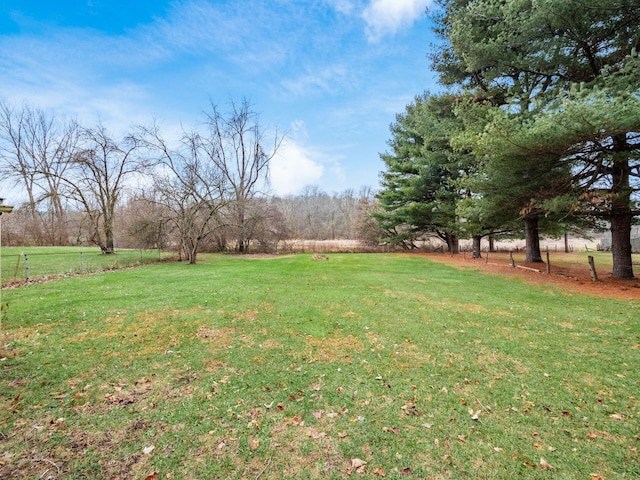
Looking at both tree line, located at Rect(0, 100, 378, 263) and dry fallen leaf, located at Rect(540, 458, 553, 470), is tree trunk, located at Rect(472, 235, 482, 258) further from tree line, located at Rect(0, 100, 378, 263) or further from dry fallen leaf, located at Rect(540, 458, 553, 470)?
dry fallen leaf, located at Rect(540, 458, 553, 470)

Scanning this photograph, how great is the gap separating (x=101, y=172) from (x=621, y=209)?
26.2 meters

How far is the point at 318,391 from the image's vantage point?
317 centimetres

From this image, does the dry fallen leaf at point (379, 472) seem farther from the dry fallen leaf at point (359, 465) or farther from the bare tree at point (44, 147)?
the bare tree at point (44, 147)

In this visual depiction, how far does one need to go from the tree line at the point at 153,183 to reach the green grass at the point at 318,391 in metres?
11.2

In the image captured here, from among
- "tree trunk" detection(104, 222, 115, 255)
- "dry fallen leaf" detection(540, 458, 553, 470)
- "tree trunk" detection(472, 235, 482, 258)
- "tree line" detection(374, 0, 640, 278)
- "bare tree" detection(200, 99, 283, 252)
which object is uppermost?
"bare tree" detection(200, 99, 283, 252)

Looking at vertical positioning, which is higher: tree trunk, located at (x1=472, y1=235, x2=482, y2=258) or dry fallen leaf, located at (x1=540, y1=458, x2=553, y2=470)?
tree trunk, located at (x1=472, y1=235, x2=482, y2=258)

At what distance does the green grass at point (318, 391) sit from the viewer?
7.16 ft

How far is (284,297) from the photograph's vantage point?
7.47m

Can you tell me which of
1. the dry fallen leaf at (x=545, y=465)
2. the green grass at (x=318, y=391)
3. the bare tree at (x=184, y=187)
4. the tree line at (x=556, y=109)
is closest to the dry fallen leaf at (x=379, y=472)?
the green grass at (x=318, y=391)

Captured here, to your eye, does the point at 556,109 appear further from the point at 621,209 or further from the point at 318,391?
the point at 318,391

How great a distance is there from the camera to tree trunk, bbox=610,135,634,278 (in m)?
8.30

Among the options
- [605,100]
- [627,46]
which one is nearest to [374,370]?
[605,100]

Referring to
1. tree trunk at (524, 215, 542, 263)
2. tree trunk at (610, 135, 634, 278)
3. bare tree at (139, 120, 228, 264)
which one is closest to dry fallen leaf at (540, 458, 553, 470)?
tree trunk at (610, 135, 634, 278)

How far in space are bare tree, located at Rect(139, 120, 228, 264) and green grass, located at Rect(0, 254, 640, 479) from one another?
10413 mm
